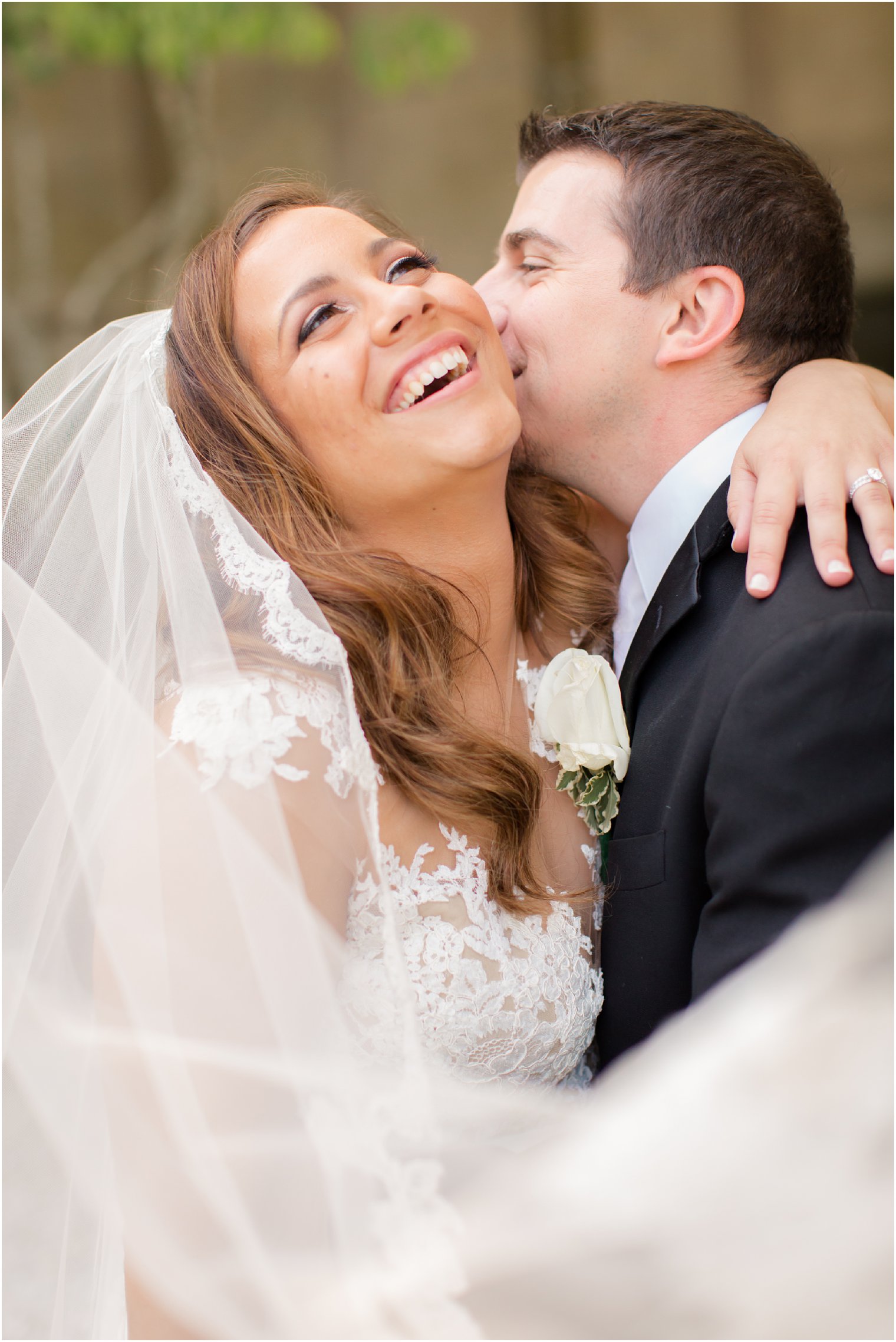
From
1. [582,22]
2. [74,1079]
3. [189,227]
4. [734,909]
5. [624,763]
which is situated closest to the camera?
[74,1079]

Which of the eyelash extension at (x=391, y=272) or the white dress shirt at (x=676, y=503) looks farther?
the white dress shirt at (x=676, y=503)

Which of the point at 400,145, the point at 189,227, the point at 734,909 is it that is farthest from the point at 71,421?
the point at 400,145

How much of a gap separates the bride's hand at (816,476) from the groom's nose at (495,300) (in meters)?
0.65

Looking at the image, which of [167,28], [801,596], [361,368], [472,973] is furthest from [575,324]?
[167,28]

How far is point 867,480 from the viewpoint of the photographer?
1.90 m

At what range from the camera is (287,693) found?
1751mm

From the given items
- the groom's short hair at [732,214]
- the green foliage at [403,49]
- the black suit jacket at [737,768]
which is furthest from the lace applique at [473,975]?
the green foliage at [403,49]

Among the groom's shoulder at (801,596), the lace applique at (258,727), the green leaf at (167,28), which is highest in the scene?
the green leaf at (167,28)

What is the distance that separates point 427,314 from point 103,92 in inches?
278

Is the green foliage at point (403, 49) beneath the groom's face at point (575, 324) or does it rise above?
above

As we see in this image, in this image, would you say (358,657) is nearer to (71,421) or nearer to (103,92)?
(71,421)

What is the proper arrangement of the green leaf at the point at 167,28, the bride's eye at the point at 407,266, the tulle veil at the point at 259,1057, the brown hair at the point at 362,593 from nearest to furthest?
the tulle veil at the point at 259,1057, the brown hair at the point at 362,593, the bride's eye at the point at 407,266, the green leaf at the point at 167,28

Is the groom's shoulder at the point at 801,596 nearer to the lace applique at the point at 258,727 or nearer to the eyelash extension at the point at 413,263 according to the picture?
the lace applique at the point at 258,727

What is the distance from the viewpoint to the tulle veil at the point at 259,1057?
1288 millimetres
